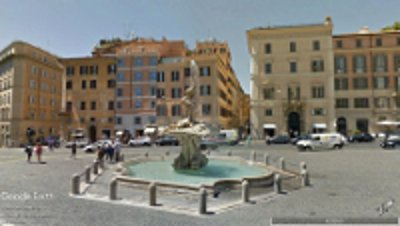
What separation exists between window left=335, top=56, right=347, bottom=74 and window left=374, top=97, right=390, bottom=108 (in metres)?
6.67

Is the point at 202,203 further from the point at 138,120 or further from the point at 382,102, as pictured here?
the point at 382,102

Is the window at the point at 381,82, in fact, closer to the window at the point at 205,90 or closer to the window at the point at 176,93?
the window at the point at 205,90

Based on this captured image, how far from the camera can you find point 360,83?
44.8 meters

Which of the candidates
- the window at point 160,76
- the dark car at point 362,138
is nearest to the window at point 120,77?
the window at point 160,76

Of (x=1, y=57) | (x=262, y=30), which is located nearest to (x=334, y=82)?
(x=262, y=30)

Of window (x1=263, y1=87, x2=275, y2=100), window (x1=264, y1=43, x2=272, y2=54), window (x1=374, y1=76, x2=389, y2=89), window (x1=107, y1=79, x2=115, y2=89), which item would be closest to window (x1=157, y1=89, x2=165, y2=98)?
window (x1=107, y1=79, x2=115, y2=89)

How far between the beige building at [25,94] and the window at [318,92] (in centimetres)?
4718

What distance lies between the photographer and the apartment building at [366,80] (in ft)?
142

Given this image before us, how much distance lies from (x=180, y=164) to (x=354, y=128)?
128ft

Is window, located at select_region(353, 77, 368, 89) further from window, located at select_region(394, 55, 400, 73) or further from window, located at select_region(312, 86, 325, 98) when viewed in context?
window, located at select_region(312, 86, 325, 98)

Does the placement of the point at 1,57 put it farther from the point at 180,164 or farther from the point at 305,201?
the point at 305,201

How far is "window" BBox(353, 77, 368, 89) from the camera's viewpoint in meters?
44.6

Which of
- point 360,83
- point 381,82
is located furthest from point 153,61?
point 381,82

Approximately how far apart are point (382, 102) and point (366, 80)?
4.20 meters
